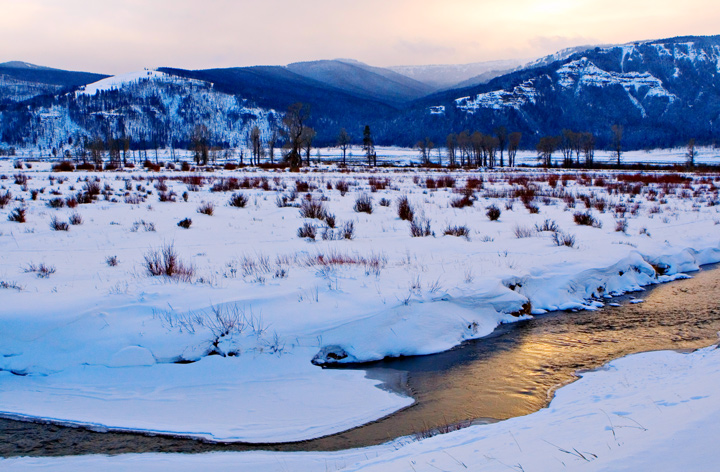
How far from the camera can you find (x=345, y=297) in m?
6.90

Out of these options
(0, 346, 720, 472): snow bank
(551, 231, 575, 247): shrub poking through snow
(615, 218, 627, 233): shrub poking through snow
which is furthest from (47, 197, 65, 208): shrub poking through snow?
(615, 218, 627, 233): shrub poking through snow

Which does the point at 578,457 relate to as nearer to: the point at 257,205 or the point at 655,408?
the point at 655,408

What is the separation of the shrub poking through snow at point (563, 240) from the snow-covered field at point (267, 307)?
0.16 feet

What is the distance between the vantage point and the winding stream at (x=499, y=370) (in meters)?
4.14

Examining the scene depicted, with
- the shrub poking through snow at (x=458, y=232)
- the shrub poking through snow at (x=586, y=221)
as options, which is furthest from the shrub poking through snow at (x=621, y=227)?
the shrub poking through snow at (x=458, y=232)

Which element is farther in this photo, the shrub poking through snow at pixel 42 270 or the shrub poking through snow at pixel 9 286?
the shrub poking through snow at pixel 42 270

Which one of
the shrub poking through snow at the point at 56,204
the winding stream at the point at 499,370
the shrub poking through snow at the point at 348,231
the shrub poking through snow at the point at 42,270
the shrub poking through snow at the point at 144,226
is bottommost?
the winding stream at the point at 499,370

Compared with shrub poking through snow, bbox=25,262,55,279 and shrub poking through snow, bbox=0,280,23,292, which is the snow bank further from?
shrub poking through snow, bbox=25,262,55,279

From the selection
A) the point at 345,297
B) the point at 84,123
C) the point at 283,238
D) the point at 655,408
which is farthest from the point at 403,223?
the point at 84,123

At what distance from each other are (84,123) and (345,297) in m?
220

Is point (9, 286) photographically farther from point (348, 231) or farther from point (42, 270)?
point (348, 231)

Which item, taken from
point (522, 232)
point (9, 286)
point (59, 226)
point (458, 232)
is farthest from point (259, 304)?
point (522, 232)

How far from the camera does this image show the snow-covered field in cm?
470

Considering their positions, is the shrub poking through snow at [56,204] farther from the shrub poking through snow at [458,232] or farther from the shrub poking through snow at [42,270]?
the shrub poking through snow at [458,232]
